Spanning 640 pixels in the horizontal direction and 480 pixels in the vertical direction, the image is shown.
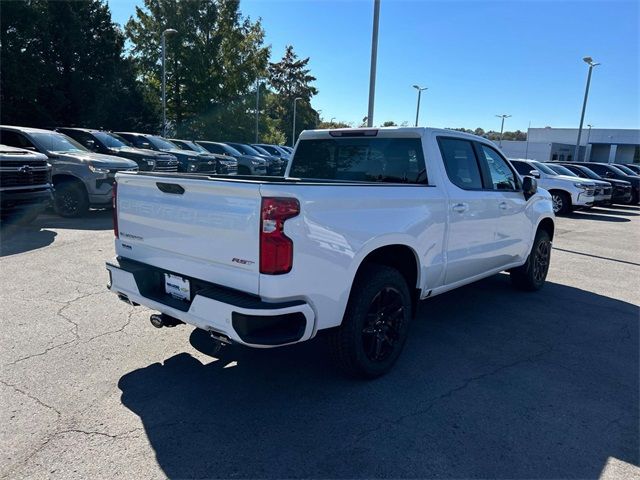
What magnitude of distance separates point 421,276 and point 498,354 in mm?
1078

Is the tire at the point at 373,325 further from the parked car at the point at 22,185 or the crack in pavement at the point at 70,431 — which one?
the parked car at the point at 22,185

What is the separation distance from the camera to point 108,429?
2900 millimetres

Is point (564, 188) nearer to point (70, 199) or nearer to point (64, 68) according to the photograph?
point (70, 199)

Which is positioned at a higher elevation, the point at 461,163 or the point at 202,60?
the point at 202,60

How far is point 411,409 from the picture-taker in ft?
10.7

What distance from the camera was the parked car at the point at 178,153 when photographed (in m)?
15.3

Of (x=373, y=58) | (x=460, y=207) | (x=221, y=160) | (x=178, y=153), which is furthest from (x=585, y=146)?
(x=460, y=207)

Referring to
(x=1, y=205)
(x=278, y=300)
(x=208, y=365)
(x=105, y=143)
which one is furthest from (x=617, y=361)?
(x=105, y=143)

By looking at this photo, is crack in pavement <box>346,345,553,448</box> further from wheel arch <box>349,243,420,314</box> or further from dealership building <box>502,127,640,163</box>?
dealership building <box>502,127,640,163</box>

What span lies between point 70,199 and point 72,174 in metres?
0.56

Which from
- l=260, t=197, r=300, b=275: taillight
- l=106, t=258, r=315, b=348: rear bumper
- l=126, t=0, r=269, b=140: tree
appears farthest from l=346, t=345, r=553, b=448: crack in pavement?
l=126, t=0, r=269, b=140: tree

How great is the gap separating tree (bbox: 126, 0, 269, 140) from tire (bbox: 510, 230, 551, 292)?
3227 cm

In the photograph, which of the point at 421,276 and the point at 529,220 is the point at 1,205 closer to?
the point at 421,276

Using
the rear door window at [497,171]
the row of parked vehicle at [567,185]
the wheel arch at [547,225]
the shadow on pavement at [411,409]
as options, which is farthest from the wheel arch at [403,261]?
the row of parked vehicle at [567,185]
